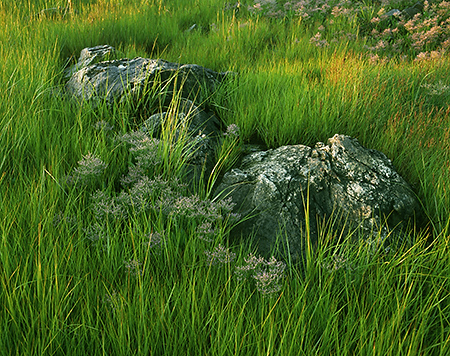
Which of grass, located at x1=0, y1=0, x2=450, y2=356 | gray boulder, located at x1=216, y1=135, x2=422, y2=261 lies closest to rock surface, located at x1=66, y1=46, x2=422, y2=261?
gray boulder, located at x1=216, y1=135, x2=422, y2=261

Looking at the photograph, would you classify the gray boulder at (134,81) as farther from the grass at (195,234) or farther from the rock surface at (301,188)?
the grass at (195,234)

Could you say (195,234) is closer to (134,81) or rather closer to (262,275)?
(262,275)

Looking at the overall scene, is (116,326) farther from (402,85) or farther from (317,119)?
(402,85)

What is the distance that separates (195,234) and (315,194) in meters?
0.83

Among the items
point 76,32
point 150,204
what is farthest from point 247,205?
point 76,32

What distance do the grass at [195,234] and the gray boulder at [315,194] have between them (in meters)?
0.13

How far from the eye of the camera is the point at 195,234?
1.98 metres

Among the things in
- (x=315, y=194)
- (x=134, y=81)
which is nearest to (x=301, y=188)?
(x=315, y=194)

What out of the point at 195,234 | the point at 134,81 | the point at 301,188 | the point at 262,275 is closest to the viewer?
the point at 262,275

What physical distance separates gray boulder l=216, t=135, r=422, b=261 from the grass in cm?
13

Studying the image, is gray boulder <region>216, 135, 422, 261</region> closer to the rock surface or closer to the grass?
the rock surface

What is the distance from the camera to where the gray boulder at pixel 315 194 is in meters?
2.13

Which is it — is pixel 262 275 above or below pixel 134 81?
below

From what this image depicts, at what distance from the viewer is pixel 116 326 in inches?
58.8
